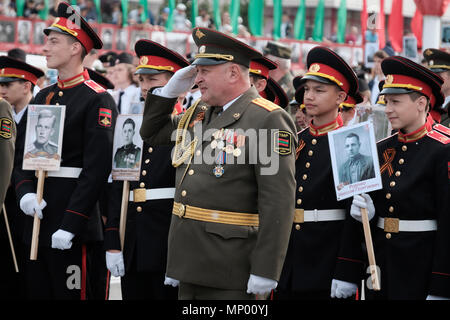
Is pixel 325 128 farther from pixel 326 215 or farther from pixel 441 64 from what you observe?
pixel 441 64

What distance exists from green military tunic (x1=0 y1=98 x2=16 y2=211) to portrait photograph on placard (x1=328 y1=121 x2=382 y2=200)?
7.77 ft

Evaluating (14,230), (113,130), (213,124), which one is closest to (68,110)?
(113,130)

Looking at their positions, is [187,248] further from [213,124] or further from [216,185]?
[213,124]

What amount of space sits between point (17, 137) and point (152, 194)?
1.52 meters

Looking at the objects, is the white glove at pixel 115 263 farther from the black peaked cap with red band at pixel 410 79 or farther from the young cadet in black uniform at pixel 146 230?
the black peaked cap with red band at pixel 410 79

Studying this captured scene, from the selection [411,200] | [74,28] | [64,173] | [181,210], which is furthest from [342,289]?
[74,28]

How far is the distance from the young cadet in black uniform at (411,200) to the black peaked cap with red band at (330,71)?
1.33 ft

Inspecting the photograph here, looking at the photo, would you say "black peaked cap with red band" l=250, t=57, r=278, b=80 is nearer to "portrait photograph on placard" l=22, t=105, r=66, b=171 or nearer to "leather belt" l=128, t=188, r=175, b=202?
"leather belt" l=128, t=188, r=175, b=202

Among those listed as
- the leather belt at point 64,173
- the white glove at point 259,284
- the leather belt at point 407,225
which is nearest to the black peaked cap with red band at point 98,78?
the leather belt at point 64,173

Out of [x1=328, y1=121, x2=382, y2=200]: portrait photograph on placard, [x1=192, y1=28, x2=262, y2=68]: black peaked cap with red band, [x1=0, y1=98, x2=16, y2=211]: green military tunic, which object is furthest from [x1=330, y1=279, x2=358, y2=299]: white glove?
[x1=0, y1=98, x2=16, y2=211]: green military tunic

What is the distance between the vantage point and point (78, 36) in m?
5.68

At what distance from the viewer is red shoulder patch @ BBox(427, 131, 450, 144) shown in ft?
15.1

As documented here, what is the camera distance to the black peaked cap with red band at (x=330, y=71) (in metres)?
5.18

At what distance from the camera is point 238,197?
401cm
